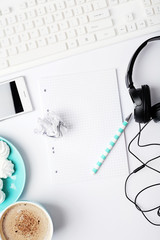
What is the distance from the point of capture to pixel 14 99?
2.36 feet

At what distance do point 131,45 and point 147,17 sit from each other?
81 millimetres

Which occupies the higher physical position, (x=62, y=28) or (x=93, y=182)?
(x=62, y=28)

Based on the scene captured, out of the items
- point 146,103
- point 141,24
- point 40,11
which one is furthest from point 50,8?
point 146,103

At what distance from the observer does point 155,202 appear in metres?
0.74

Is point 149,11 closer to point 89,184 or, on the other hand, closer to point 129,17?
point 129,17

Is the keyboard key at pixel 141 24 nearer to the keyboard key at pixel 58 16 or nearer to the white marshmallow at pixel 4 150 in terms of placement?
the keyboard key at pixel 58 16

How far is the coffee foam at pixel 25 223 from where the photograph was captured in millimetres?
695

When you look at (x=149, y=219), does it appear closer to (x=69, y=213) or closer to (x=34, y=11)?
(x=69, y=213)

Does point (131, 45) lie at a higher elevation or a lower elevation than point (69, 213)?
higher

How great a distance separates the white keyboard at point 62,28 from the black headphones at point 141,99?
0.07 metres

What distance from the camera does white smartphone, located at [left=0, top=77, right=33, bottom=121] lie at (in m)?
0.72

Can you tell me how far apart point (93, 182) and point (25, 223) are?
0.70 feet

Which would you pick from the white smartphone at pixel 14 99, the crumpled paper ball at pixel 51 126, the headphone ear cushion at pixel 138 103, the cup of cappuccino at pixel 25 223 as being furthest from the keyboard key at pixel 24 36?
the cup of cappuccino at pixel 25 223

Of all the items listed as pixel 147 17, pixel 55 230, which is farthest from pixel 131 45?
pixel 55 230
